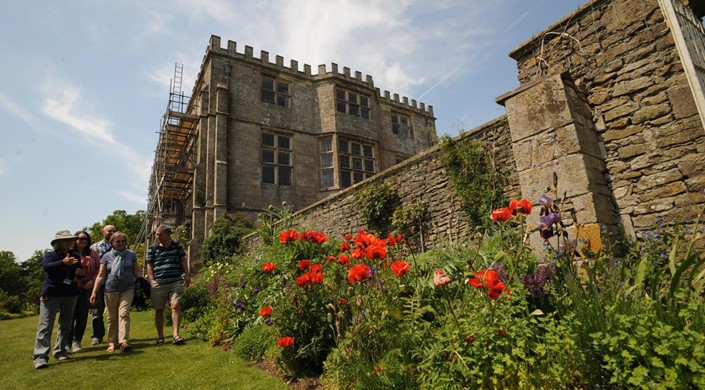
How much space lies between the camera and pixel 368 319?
8.04 feet

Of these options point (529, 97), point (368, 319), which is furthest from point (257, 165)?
point (368, 319)

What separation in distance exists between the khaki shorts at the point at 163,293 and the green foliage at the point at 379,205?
13.7ft

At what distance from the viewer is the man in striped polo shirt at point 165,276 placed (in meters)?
4.94

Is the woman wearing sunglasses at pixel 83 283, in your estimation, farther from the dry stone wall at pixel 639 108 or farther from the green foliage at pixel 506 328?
the dry stone wall at pixel 639 108

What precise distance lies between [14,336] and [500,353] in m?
8.98

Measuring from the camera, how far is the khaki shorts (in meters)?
4.94

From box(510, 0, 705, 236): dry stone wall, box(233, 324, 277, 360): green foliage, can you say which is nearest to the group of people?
box(233, 324, 277, 360): green foliage

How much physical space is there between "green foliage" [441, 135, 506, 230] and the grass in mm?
3908

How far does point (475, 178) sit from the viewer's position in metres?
5.66

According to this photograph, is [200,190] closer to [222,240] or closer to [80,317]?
[222,240]

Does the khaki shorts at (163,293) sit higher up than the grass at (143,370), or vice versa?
the khaki shorts at (163,293)

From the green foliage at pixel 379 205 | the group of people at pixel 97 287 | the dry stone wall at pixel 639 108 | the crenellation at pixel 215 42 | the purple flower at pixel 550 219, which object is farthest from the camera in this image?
the crenellation at pixel 215 42

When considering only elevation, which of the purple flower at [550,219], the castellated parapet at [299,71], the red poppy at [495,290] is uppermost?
the castellated parapet at [299,71]

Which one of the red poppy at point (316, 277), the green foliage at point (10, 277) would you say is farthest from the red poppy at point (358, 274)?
the green foliage at point (10, 277)
